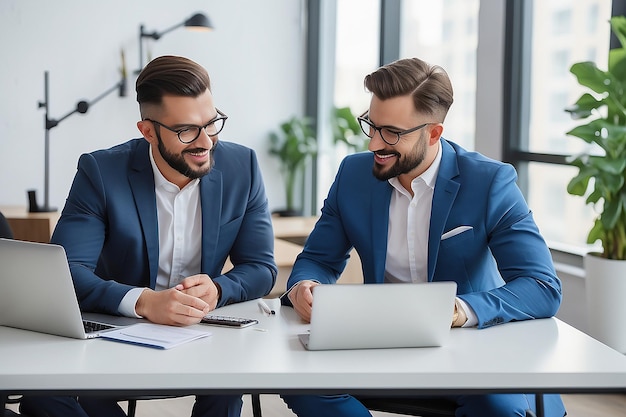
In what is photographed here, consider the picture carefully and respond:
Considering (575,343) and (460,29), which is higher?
(460,29)

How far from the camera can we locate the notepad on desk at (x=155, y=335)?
1777mm

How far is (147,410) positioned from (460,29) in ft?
9.71

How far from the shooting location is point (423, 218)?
92.5 inches

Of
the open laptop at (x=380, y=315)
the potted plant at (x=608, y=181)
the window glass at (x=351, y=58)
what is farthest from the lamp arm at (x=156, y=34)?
the open laptop at (x=380, y=315)

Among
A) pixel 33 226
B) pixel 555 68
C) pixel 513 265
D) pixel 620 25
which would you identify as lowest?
pixel 33 226

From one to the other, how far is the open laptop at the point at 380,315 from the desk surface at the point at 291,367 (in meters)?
0.02

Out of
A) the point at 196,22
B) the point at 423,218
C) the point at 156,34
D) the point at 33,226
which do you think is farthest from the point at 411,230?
the point at 156,34

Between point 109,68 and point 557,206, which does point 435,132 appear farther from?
point 109,68

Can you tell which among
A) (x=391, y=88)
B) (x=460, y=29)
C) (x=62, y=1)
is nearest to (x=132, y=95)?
(x=62, y=1)

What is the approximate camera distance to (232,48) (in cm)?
610

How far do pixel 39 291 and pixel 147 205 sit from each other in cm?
57

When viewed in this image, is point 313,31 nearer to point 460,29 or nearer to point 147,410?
point 460,29

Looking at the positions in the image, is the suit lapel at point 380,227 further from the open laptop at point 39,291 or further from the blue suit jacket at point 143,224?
the open laptop at point 39,291

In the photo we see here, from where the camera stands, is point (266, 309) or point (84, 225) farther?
point (84, 225)
